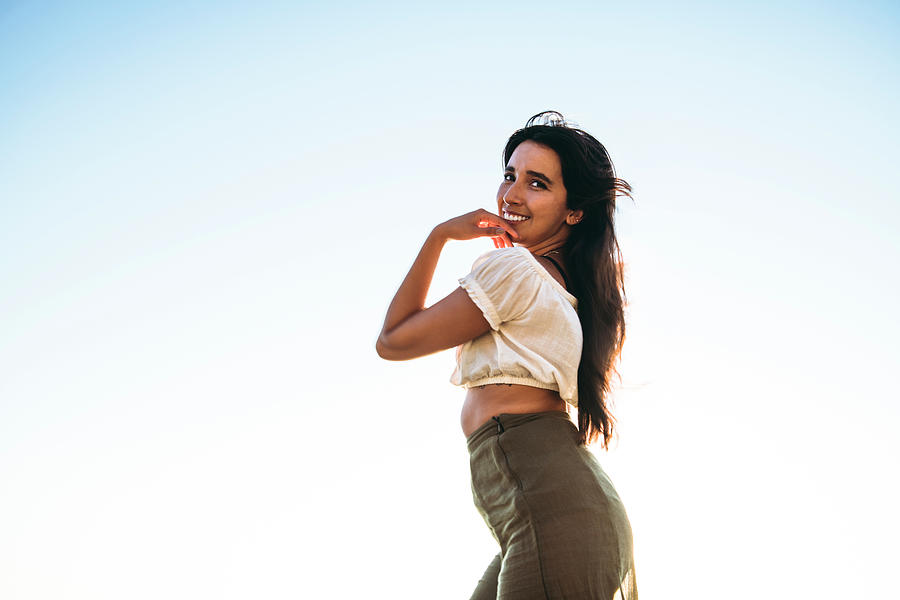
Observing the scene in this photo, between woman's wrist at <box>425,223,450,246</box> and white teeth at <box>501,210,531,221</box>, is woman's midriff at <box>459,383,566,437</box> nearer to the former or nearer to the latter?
woman's wrist at <box>425,223,450,246</box>

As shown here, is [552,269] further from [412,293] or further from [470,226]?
[412,293]

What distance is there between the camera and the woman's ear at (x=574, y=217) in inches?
106

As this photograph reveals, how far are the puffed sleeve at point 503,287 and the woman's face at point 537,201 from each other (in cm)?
45

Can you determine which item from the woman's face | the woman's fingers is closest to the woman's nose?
the woman's face

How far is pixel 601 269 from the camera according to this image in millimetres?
2498

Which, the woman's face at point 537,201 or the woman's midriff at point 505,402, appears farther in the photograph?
the woman's face at point 537,201

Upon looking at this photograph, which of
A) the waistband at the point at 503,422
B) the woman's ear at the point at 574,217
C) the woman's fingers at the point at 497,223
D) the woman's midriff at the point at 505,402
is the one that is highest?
the woman's ear at the point at 574,217

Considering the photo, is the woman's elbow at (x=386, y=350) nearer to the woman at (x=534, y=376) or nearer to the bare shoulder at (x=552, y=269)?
the woman at (x=534, y=376)

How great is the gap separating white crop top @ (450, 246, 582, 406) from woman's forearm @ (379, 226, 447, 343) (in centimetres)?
12

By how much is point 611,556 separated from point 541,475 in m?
0.28

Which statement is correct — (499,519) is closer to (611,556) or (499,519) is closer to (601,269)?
(611,556)

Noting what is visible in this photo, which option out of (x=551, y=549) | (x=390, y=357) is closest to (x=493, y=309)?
(x=390, y=357)

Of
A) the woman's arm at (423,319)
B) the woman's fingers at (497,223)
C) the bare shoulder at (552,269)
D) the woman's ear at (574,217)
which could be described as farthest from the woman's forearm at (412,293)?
the woman's ear at (574,217)

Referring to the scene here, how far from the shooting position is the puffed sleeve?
2.14 meters
